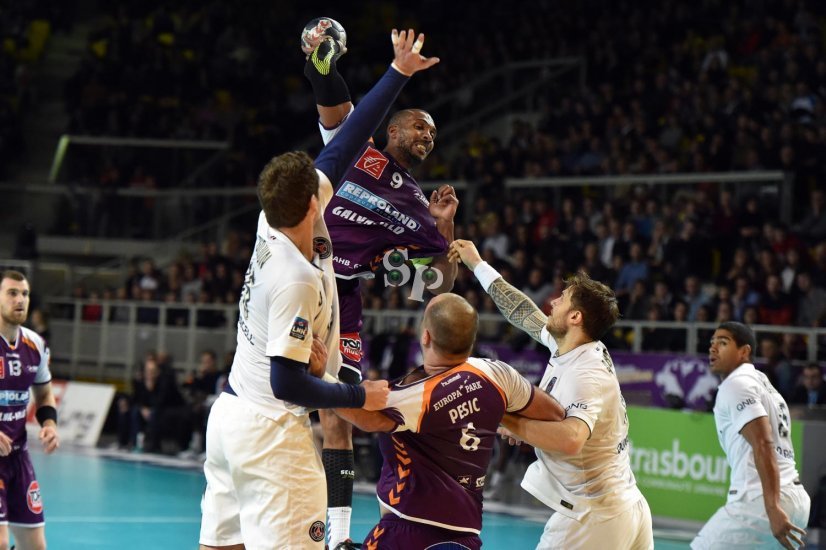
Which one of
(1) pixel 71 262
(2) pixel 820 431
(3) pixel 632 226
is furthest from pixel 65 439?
(2) pixel 820 431

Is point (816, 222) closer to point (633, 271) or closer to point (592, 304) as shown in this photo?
point (633, 271)

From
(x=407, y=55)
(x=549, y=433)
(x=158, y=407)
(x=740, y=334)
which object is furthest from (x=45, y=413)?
(x=158, y=407)

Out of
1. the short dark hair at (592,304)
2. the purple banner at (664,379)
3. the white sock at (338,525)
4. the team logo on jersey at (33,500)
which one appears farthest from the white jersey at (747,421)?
the purple banner at (664,379)

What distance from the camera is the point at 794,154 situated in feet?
57.2

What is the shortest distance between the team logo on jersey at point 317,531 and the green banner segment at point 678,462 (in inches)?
331

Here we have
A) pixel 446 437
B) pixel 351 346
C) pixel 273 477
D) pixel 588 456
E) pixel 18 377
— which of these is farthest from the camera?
pixel 18 377

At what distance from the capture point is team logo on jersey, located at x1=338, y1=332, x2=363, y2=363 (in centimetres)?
762

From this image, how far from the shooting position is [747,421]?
7.61m

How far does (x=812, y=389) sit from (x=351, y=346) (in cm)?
788

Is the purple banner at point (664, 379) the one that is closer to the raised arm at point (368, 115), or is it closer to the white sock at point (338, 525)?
the white sock at point (338, 525)

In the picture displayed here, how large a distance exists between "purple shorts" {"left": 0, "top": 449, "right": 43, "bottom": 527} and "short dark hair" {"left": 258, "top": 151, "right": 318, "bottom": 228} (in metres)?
4.18

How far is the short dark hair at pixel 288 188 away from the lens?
5.45 meters

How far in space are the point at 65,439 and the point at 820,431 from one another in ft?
46.7

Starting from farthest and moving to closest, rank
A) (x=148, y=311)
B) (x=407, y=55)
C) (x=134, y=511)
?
(x=148, y=311) < (x=134, y=511) < (x=407, y=55)
